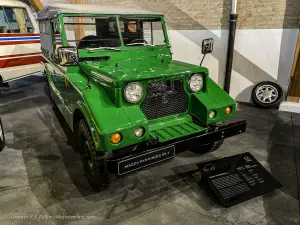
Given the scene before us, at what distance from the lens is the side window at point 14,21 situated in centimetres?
647

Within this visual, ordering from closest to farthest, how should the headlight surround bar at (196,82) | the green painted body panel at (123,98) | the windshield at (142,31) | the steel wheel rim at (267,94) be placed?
the green painted body panel at (123,98) → the headlight surround bar at (196,82) → the windshield at (142,31) → the steel wheel rim at (267,94)

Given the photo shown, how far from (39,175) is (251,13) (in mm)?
5575

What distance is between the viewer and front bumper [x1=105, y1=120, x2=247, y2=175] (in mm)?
2488

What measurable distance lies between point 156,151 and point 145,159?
5.7 inches

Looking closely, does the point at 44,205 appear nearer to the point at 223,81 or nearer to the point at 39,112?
the point at 39,112

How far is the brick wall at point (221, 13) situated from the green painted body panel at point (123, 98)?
9.85ft

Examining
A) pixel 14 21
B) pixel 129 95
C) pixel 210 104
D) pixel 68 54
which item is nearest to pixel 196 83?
pixel 210 104

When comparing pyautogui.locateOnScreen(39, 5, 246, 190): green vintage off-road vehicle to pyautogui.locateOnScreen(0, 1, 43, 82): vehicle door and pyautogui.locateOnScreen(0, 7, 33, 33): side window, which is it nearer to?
pyautogui.locateOnScreen(0, 1, 43, 82): vehicle door

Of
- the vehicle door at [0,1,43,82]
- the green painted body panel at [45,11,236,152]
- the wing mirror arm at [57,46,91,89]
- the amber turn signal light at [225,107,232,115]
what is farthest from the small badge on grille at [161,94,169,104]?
the vehicle door at [0,1,43,82]

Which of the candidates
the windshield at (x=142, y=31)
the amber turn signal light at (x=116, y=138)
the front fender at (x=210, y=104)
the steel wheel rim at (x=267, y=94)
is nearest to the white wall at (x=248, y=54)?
the steel wheel rim at (x=267, y=94)

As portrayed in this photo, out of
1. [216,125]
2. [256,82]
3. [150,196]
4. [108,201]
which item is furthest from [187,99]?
[256,82]

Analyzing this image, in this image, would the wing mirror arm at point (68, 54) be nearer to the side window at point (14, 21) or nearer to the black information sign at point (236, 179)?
the black information sign at point (236, 179)

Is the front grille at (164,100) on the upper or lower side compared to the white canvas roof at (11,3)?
lower

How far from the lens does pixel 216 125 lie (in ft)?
10.5
